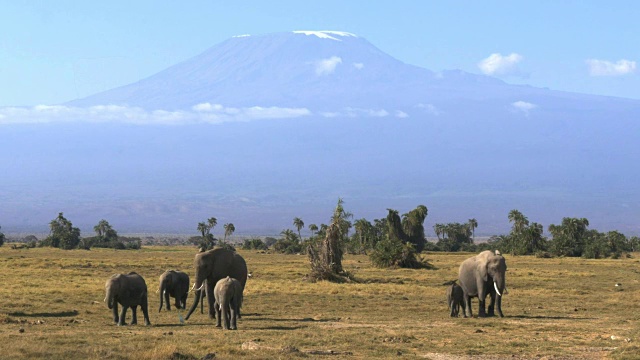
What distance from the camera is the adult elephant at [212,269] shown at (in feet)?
104

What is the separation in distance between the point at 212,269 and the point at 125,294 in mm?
3695

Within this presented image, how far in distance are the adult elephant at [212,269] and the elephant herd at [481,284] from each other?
23.3 ft

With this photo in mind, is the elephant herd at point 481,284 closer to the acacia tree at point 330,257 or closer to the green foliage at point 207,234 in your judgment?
the acacia tree at point 330,257

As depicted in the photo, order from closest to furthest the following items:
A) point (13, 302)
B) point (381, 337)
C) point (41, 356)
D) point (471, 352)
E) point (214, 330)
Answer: point (41, 356), point (471, 352), point (381, 337), point (214, 330), point (13, 302)

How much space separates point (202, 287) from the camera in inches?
1286

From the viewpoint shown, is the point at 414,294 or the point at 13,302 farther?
the point at 414,294

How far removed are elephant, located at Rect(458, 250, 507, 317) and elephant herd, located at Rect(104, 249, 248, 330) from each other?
729 centimetres

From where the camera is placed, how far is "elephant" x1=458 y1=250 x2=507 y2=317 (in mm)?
32312

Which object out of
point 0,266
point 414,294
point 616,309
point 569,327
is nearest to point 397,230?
point 0,266

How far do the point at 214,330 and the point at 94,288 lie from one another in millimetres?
16842

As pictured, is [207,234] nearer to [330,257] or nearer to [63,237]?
[63,237]

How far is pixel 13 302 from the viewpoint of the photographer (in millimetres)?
35188

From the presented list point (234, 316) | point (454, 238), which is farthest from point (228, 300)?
point (454, 238)

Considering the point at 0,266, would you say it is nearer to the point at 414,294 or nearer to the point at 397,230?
the point at 414,294
